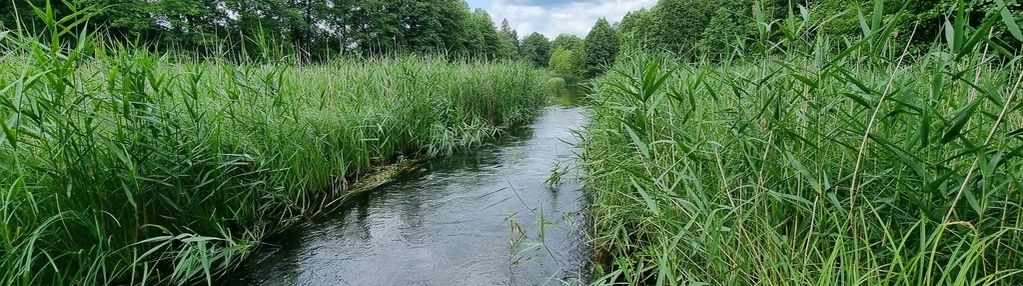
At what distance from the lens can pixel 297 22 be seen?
84.9 feet

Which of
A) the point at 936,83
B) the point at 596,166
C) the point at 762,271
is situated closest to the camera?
the point at 936,83

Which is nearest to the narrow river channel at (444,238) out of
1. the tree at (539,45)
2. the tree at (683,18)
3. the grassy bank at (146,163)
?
the grassy bank at (146,163)

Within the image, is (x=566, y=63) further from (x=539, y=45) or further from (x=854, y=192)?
(x=854, y=192)

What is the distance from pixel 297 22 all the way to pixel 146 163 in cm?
2675

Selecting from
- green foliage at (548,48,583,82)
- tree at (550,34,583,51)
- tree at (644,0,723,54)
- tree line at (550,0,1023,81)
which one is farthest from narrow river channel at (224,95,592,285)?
tree at (550,34,583,51)

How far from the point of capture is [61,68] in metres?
1.85

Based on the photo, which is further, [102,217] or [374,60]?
[374,60]

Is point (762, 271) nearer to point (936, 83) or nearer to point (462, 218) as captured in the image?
point (936, 83)

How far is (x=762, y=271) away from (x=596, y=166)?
199cm

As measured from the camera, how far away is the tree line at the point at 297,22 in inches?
653

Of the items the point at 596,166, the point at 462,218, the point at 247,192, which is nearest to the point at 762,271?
the point at 596,166

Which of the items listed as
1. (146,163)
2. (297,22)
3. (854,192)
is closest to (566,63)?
(297,22)

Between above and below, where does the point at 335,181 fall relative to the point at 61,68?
below

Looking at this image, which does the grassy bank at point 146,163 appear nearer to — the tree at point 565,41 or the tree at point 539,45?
the tree at point 565,41
